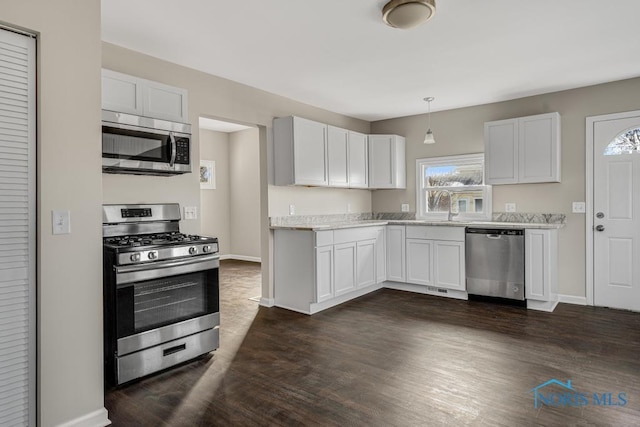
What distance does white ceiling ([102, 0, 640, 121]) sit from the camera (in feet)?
8.46

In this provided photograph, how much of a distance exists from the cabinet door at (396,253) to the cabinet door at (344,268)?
81 cm

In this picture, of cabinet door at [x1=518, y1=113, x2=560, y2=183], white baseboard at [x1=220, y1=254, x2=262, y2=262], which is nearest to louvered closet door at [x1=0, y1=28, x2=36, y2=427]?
cabinet door at [x1=518, y1=113, x2=560, y2=183]

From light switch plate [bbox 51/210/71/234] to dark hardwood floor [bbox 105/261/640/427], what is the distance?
108cm

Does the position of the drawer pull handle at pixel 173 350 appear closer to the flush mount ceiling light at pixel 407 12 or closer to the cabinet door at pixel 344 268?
the cabinet door at pixel 344 268

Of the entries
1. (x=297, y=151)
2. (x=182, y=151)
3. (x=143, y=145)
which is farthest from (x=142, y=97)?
(x=297, y=151)

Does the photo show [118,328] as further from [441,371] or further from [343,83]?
[343,83]

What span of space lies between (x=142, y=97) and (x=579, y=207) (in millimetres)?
4613

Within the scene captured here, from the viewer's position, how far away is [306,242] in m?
4.09

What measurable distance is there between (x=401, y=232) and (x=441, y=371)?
102 inches

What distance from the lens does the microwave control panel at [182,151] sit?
Result: 125 inches

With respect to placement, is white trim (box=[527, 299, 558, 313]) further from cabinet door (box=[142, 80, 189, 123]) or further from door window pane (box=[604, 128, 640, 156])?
cabinet door (box=[142, 80, 189, 123])

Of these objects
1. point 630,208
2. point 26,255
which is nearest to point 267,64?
point 26,255

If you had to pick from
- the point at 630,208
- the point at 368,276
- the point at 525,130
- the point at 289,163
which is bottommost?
the point at 368,276

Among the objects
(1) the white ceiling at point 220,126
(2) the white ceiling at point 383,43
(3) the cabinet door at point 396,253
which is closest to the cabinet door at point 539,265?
(3) the cabinet door at point 396,253
